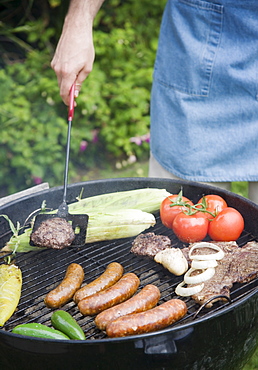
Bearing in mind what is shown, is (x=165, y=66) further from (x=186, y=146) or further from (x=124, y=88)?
(x=124, y=88)

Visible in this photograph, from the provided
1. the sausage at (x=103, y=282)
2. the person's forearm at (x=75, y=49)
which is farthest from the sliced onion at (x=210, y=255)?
the person's forearm at (x=75, y=49)

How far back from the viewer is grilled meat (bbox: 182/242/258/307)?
2290 mm

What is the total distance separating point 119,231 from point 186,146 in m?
0.89

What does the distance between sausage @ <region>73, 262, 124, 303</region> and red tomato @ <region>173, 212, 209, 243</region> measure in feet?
1.60

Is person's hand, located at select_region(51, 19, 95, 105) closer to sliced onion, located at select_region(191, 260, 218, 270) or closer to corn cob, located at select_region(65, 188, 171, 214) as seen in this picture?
corn cob, located at select_region(65, 188, 171, 214)

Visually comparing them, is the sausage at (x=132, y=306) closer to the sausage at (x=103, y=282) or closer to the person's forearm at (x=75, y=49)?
the sausage at (x=103, y=282)

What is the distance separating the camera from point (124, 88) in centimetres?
629

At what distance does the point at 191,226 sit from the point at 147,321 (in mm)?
889

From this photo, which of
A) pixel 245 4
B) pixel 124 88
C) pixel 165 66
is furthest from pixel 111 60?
pixel 245 4

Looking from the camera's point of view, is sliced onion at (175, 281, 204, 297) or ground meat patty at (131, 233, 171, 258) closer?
sliced onion at (175, 281, 204, 297)

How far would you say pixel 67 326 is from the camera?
6.88 ft

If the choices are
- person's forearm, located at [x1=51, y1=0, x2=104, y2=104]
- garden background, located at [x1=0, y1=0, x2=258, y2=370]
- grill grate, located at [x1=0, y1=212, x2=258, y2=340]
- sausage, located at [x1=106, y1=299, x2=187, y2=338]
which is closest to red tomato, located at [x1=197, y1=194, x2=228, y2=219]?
grill grate, located at [x1=0, y1=212, x2=258, y2=340]

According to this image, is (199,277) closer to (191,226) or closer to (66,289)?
(191,226)

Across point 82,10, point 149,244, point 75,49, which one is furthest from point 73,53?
point 149,244
